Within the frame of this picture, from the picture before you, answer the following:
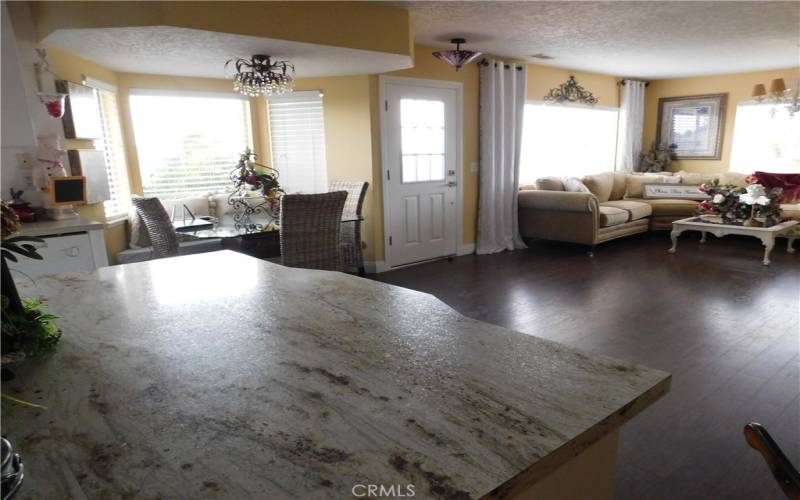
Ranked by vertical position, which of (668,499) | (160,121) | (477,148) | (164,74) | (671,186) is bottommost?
(668,499)

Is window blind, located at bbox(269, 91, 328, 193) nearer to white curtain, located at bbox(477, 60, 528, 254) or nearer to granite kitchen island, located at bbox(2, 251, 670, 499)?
white curtain, located at bbox(477, 60, 528, 254)

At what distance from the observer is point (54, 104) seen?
332cm

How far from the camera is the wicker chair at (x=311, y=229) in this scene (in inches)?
143

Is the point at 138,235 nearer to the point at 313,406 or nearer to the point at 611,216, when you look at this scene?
the point at 313,406

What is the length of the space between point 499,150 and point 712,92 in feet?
14.2

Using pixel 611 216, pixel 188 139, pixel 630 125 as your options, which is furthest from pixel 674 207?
pixel 188 139

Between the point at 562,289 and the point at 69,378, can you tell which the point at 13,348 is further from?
the point at 562,289

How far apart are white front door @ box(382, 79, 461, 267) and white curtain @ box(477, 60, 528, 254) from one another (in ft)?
1.32

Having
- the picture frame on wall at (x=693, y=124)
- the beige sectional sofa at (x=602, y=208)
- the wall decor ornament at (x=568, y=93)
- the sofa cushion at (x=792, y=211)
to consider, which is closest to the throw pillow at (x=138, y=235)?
the beige sectional sofa at (x=602, y=208)

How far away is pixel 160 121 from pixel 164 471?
15.8ft

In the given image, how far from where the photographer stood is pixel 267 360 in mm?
1196

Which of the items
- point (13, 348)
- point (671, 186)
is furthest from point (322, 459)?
point (671, 186)

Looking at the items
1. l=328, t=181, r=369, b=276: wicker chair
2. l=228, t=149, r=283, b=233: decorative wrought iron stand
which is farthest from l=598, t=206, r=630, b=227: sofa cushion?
l=228, t=149, r=283, b=233: decorative wrought iron stand

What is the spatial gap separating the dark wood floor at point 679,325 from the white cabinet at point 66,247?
266 cm
